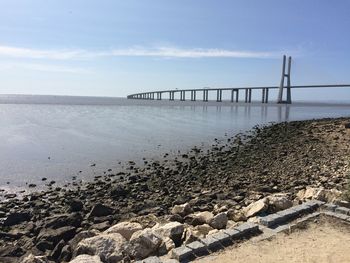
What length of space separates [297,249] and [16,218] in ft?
22.5

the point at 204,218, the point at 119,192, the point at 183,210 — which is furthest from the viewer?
the point at 119,192

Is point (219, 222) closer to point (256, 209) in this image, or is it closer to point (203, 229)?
point (203, 229)

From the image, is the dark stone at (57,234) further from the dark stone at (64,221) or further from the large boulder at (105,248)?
the large boulder at (105,248)

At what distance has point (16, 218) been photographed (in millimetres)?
9422

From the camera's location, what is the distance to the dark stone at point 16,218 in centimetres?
921

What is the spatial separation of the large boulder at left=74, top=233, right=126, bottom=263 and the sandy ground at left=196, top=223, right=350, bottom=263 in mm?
1319

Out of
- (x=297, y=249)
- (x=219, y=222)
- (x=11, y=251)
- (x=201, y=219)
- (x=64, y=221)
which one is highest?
(x=297, y=249)

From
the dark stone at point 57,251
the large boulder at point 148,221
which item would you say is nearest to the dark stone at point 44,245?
the dark stone at point 57,251

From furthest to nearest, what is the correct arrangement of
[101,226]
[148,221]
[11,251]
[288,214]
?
[101,226] → [148,221] → [11,251] → [288,214]

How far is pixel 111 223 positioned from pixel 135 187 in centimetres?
379

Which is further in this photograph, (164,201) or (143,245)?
(164,201)

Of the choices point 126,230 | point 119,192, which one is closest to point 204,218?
point 126,230

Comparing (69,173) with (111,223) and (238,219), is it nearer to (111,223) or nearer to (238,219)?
(111,223)

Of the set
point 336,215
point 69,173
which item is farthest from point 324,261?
point 69,173
